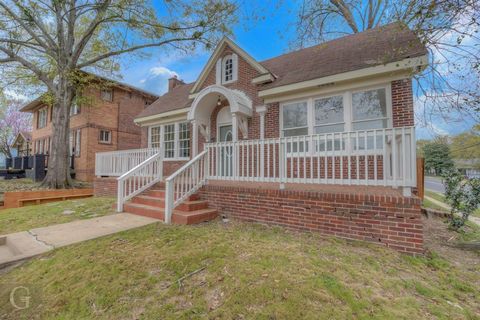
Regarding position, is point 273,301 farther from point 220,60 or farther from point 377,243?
point 220,60

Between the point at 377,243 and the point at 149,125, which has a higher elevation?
the point at 149,125

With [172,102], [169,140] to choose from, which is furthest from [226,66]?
[169,140]

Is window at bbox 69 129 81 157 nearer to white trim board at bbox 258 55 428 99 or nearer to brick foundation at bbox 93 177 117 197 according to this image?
brick foundation at bbox 93 177 117 197

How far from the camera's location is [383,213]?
3939 mm

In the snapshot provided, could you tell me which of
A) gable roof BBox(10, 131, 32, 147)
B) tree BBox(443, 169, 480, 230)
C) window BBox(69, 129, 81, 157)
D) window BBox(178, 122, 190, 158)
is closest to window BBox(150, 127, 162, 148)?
window BBox(178, 122, 190, 158)

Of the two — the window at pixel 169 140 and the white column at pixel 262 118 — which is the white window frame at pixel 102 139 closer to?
the window at pixel 169 140

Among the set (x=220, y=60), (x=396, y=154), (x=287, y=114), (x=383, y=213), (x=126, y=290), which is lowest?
(x=126, y=290)

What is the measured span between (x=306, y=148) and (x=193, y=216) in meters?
3.07

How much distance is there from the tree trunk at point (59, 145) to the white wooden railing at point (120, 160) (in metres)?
2.07

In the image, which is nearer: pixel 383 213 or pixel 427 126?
pixel 383 213

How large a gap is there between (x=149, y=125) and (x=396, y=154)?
10779 millimetres

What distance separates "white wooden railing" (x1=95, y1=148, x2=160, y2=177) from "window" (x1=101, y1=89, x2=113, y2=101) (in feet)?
22.9

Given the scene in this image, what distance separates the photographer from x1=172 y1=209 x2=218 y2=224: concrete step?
16.9ft

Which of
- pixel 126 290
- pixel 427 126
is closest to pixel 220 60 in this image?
pixel 427 126
